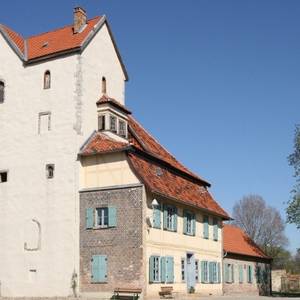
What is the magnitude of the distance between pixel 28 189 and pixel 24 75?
22.0 ft

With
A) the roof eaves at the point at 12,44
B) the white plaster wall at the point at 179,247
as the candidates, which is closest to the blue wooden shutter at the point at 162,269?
the white plaster wall at the point at 179,247

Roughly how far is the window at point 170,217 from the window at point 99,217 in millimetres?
3603

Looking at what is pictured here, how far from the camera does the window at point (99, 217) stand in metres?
31.3

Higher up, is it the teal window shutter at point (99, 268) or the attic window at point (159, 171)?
the attic window at point (159, 171)

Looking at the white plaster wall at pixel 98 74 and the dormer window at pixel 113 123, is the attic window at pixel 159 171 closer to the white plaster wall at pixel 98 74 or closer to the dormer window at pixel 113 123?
the dormer window at pixel 113 123

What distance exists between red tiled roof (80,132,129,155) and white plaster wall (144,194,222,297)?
3055mm

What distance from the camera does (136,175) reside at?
31094 mm

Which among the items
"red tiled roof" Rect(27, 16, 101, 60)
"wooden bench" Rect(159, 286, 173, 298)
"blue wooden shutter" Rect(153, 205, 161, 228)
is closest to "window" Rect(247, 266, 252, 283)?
"wooden bench" Rect(159, 286, 173, 298)

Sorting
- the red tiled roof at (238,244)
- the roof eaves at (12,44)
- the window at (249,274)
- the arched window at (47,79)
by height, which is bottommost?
the window at (249,274)

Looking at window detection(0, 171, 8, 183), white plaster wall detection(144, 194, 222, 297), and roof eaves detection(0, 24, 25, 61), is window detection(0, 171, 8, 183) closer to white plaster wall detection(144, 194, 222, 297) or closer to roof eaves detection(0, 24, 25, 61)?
roof eaves detection(0, 24, 25, 61)

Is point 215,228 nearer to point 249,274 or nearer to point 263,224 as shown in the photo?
point 249,274

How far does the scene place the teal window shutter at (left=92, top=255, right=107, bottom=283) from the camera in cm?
3073

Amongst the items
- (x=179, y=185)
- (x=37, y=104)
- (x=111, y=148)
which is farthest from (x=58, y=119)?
(x=179, y=185)

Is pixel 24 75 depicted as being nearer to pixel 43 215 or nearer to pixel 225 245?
pixel 43 215
